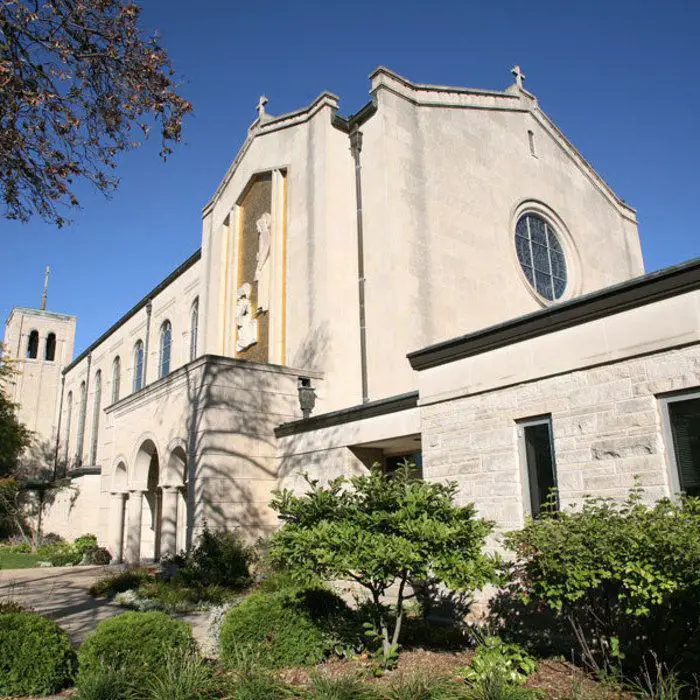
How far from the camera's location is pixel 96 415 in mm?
39312

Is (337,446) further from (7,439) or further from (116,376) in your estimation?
(116,376)

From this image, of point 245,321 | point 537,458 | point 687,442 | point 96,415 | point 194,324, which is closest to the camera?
point 687,442

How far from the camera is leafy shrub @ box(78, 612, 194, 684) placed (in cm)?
600

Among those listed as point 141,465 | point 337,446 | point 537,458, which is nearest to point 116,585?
point 141,465

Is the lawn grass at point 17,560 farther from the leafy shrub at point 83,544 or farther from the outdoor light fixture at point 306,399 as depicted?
the outdoor light fixture at point 306,399

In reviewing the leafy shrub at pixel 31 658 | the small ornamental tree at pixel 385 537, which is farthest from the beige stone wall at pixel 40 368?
the small ornamental tree at pixel 385 537

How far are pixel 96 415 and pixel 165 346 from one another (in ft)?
36.7

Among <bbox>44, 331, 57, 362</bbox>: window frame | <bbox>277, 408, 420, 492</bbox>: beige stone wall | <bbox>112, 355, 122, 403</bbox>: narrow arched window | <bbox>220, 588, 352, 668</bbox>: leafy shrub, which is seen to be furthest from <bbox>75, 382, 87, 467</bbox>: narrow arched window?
<bbox>220, 588, 352, 668</bbox>: leafy shrub

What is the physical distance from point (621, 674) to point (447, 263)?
12486 millimetres

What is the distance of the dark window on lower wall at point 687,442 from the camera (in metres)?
6.49

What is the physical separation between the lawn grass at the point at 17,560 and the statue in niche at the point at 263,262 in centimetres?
1274

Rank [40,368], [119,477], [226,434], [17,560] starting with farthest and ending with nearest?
1. [40,368]
2. [17,560]
3. [119,477]
4. [226,434]

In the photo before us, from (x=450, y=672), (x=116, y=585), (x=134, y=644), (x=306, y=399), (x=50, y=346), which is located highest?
(x=50, y=346)

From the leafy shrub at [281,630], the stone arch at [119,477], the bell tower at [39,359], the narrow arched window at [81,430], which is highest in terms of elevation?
the bell tower at [39,359]
